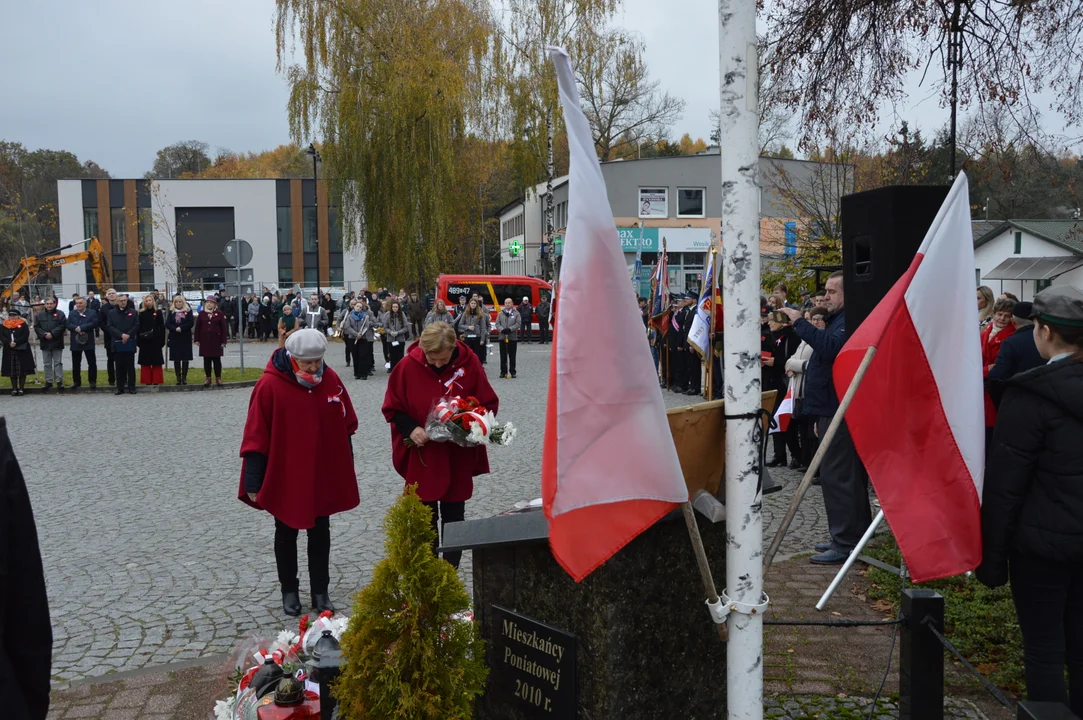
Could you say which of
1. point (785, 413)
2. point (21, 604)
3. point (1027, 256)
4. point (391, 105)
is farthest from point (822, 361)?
point (1027, 256)

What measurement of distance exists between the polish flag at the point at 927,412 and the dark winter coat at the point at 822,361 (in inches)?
127

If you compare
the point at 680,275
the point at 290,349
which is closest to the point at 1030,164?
the point at 290,349

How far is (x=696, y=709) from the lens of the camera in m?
3.57

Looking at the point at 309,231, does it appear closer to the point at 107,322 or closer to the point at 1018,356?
the point at 107,322

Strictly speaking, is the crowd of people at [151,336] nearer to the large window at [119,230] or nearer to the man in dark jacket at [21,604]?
the man in dark jacket at [21,604]

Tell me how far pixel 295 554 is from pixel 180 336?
15.7 m

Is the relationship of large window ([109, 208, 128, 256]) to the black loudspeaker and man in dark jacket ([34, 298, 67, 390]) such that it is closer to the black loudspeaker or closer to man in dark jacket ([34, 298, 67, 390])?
man in dark jacket ([34, 298, 67, 390])

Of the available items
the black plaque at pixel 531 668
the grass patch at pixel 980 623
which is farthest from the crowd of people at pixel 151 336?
the black plaque at pixel 531 668

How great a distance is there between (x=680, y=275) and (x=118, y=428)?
1493 inches

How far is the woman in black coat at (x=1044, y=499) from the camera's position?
3496 mm

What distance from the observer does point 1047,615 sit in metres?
3.71

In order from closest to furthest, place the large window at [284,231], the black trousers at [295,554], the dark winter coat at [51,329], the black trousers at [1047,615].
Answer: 1. the black trousers at [1047,615]
2. the black trousers at [295,554]
3. the dark winter coat at [51,329]
4. the large window at [284,231]

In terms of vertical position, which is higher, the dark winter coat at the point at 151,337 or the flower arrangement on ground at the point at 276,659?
the dark winter coat at the point at 151,337

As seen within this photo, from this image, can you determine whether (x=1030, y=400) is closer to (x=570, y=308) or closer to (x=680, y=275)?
(x=570, y=308)
